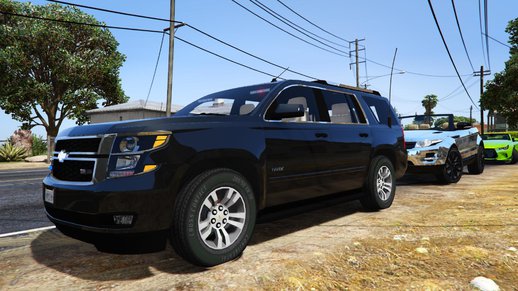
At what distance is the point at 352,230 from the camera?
4.02 m

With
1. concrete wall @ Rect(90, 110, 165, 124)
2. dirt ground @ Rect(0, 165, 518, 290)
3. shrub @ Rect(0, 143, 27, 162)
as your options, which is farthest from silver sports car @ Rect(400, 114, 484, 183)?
concrete wall @ Rect(90, 110, 165, 124)

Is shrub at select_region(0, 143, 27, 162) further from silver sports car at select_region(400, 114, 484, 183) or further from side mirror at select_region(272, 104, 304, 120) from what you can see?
side mirror at select_region(272, 104, 304, 120)

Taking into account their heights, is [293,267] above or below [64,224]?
below

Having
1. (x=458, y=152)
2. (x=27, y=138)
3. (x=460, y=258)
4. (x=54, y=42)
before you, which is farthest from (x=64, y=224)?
(x=54, y=42)

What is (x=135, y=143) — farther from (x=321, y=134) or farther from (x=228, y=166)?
(x=321, y=134)

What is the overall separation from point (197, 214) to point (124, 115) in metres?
31.1

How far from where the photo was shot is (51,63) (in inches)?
1114

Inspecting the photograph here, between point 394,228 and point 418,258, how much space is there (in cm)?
105

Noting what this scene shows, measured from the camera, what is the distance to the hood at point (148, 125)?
2645mm

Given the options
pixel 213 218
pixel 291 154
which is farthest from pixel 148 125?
pixel 291 154

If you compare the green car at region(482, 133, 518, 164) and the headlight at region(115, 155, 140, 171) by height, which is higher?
the headlight at region(115, 155, 140, 171)

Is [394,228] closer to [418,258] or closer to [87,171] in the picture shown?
[418,258]

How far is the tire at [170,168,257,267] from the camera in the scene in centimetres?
270

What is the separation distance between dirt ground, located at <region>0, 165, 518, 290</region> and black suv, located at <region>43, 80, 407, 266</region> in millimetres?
342
